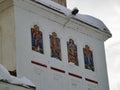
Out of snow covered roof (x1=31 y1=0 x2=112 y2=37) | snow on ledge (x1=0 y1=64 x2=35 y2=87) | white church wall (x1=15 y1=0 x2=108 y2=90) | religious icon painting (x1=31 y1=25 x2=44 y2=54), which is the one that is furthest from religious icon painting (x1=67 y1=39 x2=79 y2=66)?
snow on ledge (x1=0 y1=64 x2=35 y2=87)

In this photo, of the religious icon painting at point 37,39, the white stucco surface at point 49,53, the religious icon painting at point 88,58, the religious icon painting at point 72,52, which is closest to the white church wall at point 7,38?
the white stucco surface at point 49,53

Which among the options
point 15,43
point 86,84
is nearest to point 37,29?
point 15,43

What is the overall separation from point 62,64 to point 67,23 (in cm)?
188

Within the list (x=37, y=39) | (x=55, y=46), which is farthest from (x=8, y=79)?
(x=55, y=46)

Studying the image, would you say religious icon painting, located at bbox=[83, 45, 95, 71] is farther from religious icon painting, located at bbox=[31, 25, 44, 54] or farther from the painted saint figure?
religious icon painting, located at bbox=[31, 25, 44, 54]

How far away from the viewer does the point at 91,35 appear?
2327 centimetres

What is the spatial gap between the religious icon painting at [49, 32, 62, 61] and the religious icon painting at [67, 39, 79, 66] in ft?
2.16

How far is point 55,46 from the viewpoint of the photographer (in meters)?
21.3

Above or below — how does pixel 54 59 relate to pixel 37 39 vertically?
below

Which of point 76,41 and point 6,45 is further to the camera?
point 76,41

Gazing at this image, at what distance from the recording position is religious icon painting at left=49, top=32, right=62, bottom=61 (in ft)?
69.1

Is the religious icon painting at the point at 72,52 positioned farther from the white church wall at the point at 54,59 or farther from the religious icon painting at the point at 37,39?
the religious icon painting at the point at 37,39

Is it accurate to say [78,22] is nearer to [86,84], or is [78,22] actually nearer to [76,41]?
[76,41]

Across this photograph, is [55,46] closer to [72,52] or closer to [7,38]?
[72,52]
